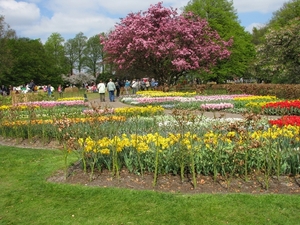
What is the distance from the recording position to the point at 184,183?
16.7ft

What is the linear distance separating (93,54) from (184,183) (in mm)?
70709

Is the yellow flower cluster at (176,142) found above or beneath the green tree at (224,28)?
beneath

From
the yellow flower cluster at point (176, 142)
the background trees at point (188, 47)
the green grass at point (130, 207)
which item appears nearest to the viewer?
the green grass at point (130, 207)

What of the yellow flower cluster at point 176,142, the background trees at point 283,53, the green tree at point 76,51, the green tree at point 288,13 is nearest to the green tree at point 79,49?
the green tree at point 76,51

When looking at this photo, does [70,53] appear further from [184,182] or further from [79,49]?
[184,182]

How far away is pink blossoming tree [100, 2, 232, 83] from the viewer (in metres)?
27.6

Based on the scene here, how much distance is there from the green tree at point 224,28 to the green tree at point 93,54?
32.0 m

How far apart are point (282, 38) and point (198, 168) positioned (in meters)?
23.9

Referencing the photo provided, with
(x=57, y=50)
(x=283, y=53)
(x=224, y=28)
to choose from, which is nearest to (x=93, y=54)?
(x=57, y=50)

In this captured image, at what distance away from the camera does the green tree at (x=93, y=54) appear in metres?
72.5

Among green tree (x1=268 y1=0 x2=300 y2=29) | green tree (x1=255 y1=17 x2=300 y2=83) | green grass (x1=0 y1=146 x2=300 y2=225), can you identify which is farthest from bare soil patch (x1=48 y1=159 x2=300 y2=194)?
green tree (x1=268 y1=0 x2=300 y2=29)

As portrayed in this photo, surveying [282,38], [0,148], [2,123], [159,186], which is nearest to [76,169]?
[159,186]

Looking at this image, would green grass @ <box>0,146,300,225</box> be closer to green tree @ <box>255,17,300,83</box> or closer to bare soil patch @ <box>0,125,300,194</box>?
bare soil patch @ <box>0,125,300,194</box>

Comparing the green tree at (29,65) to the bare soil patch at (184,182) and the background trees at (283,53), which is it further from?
the bare soil patch at (184,182)
